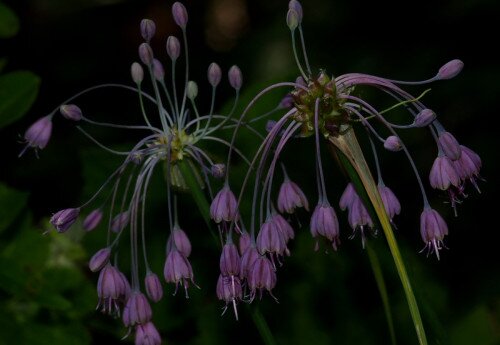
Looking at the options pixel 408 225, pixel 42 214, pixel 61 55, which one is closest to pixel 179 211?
pixel 42 214

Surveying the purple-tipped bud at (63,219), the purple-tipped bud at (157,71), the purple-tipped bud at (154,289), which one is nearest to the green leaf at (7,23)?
the purple-tipped bud at (157,71)

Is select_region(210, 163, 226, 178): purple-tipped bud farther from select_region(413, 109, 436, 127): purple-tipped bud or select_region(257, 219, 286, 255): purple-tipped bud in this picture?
select_region(413, 109, 436, 127): purple-tipped bud

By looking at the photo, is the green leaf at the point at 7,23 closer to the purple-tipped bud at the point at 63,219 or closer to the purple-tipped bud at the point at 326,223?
the purple-tipped bud at the point at 63,219

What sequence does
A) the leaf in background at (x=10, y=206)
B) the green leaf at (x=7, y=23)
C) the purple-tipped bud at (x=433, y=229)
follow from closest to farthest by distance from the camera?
the purple-tipped bud at (x=433, y=229)
the leaf in background at (x=10, y=206)
the green leaf at (x=7, y=23)

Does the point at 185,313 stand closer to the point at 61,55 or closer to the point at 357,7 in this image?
the point at 61,55

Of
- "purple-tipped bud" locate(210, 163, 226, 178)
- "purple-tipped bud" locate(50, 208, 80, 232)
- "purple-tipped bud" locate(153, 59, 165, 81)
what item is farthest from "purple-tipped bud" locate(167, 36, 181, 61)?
"purple-tipped bud" locate(50, 208, 80, 232)
